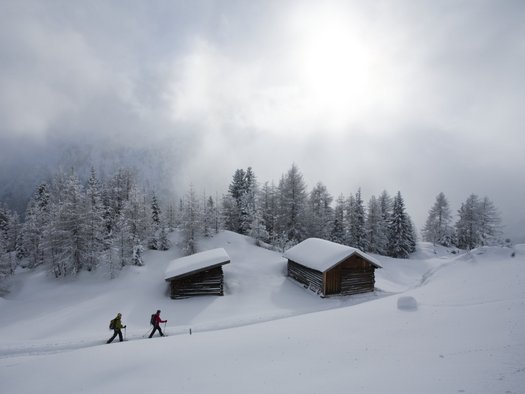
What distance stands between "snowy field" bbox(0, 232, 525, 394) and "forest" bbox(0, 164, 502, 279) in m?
9.29

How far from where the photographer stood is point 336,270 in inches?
956

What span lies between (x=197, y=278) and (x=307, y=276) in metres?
10.6

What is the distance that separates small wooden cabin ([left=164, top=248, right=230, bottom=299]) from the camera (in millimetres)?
23000

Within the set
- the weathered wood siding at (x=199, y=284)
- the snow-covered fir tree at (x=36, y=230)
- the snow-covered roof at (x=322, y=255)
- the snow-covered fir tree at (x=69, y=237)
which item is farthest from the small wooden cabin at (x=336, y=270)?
the snow-covered fir tree at (x=36, y=230)

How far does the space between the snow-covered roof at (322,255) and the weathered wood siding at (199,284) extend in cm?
825

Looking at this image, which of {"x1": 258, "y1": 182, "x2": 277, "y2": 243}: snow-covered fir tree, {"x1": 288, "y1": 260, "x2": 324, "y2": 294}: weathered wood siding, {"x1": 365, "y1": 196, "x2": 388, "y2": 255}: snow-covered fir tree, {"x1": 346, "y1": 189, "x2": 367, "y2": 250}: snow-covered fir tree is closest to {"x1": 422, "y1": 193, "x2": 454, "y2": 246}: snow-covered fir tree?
{"x1": 365, "y1": 196, "x2": 388, "y2": 255}: snow-covered fir tree

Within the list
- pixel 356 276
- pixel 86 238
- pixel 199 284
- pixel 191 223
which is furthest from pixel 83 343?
pixel 191 223

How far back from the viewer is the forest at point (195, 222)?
101ft

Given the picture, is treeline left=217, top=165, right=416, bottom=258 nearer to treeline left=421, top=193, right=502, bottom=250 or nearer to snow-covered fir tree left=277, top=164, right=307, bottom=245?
snow-covered fir tree left=277, top=164, right=307, bottom=245

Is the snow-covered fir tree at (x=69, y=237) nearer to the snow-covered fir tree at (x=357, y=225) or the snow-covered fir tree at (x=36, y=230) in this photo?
the snow-covered fir tree at (x=36, y=230)

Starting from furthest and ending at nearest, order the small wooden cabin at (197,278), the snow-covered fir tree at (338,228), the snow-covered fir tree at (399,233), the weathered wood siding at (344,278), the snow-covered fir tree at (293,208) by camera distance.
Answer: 1. the snow-covered fir tree at (399,233)
2. the snow-covered fir tree at (338,228)
3. the snow-covered fir tree at (293,208)
4. the weathered wood siding at (344,278)
5. the small wooden cabin at (197,278)

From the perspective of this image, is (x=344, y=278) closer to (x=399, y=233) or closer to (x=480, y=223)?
(x=399, y=233)

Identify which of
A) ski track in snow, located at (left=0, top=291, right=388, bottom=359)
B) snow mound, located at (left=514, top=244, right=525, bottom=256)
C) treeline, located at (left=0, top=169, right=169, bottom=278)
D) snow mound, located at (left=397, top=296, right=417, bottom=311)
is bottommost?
ski track in snow, located at (left=0, top=291, right=388, bottom=359)

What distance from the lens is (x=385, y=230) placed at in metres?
50.3
